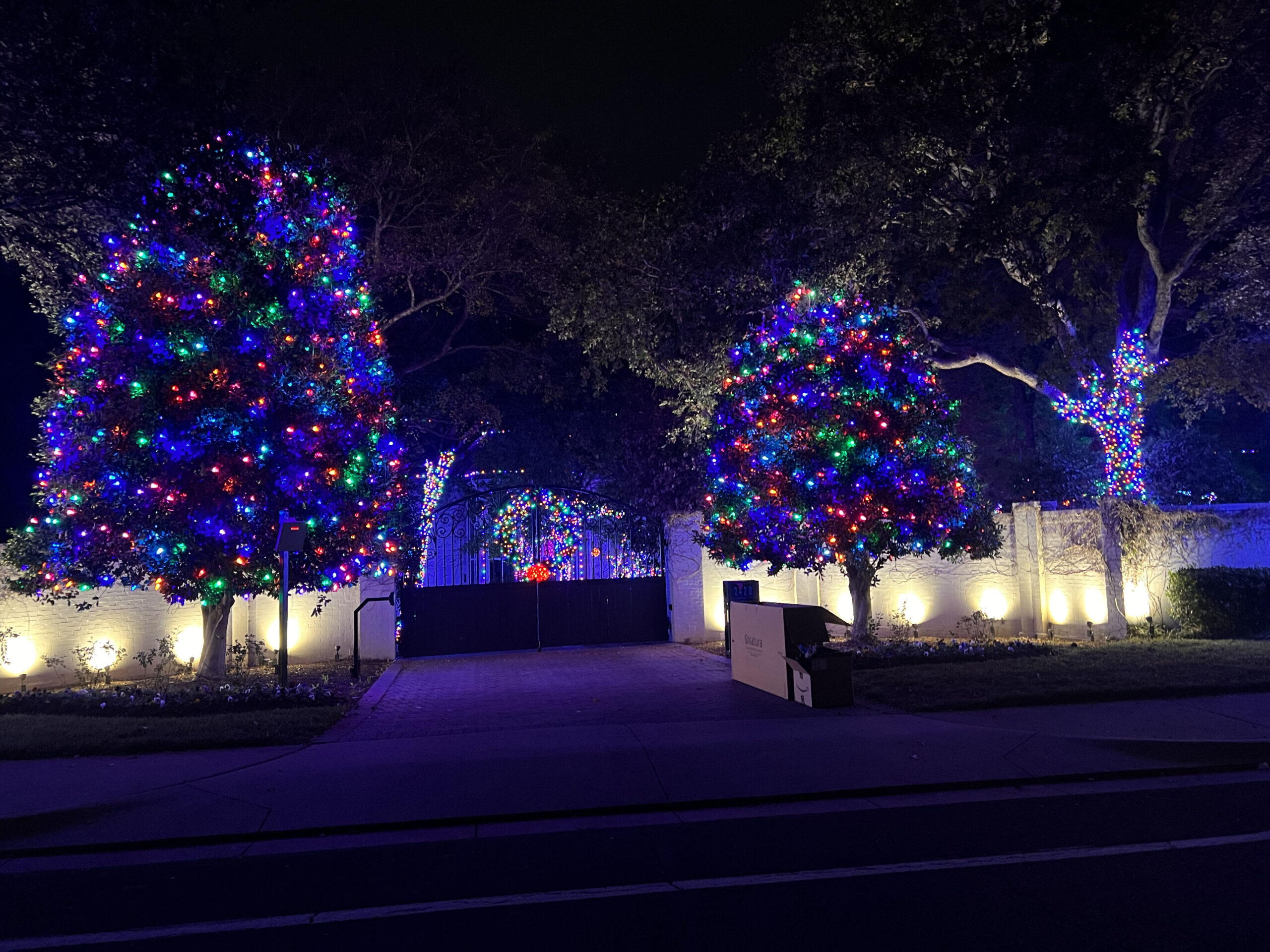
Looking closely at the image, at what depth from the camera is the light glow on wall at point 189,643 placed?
15445mm

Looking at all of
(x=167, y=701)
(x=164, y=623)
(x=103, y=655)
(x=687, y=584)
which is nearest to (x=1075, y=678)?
(x=687, y=584)

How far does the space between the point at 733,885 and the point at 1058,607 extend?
14.4 metres

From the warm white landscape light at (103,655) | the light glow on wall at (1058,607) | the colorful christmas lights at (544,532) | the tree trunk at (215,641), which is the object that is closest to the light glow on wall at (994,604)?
the light glow on wall at (1058,607)

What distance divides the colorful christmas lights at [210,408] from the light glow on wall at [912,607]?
10.2m

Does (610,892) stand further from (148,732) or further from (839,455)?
(839,455)

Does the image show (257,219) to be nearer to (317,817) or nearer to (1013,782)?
(317,817)

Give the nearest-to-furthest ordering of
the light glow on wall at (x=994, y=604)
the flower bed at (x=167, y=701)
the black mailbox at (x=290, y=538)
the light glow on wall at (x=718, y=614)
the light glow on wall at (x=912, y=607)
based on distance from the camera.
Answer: the flower bed at (x=167, y=701), the black mailbox at (x=290, y=538), the light glow on wall at (x=994, y=604), the light glow on wall at (x=912, y=607), the light glow on wall at (x=718, y=614)

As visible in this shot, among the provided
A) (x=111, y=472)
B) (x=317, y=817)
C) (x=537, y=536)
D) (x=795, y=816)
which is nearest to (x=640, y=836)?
(x=795, y=816)

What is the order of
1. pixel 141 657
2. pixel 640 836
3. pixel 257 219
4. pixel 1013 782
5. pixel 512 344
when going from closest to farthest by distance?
pixel 640 836 → pixel 1013 782 → pixel 257 219 → pixel 141 657 → pixel 512 344

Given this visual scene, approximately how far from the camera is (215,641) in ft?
47.3

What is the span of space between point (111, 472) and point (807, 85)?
13.7 metres

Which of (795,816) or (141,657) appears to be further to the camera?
(141,657)

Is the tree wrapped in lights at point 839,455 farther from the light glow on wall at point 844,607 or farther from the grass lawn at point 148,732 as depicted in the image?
the grass lawn at point 148,732

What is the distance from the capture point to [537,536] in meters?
19.5
